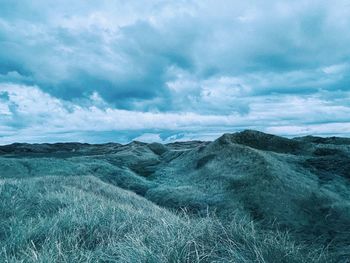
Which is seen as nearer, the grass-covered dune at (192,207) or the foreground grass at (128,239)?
the foreground grass at (128,239)

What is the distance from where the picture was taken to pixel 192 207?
1545 cm

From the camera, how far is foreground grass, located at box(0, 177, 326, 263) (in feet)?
19.9

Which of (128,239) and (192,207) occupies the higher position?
(128,239)

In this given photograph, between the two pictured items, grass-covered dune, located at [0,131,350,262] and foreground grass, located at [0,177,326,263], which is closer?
foreground grass, located at [0,177,326,263]

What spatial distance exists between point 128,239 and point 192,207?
8.54 metres

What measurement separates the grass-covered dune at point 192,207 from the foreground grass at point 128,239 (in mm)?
21

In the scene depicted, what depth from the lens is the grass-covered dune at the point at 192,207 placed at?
6.43m

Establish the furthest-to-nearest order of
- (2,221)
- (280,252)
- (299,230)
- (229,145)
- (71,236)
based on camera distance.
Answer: (229,145) < (299,230) < (2,221) < (71,236) < (280,252)

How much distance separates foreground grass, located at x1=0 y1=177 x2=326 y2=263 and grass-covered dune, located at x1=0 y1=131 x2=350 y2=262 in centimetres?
2

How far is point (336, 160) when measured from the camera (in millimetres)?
19656

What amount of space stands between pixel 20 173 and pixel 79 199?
14267mm

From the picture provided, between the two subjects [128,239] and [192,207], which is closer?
[128,239]

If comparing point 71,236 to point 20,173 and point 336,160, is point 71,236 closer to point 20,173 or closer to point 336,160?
point 336,160

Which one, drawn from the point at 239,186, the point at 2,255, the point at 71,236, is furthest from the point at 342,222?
the point at 2,255
